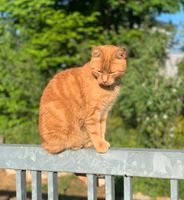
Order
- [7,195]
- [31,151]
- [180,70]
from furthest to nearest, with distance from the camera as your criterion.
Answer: [180,70] → [7,195] → [31,151]

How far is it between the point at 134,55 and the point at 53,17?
1.54 m

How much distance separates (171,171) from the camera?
2285 millimetres

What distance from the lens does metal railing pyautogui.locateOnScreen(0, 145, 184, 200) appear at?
230 centimetres

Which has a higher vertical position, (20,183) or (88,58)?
(20,183)

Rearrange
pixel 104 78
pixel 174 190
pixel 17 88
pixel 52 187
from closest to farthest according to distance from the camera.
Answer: pixel 174 190 → pixel 52 187 → pixel 104 78 → pixel 17 88

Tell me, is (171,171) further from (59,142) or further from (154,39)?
(154,39)

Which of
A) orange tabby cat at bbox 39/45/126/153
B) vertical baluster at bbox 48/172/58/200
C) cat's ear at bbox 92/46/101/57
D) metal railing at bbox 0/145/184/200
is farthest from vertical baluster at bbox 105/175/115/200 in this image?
cat's ear at bbox 92/46/101/57

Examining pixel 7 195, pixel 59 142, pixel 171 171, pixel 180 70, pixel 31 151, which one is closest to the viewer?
pixel 171 171

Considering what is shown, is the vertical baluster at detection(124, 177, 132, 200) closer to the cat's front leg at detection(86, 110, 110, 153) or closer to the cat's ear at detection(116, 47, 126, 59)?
the cat's front leg at detection(86, 110, 110, 153)

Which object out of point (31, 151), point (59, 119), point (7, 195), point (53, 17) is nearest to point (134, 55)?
point (53, 17)

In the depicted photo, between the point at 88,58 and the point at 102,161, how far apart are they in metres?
6.08

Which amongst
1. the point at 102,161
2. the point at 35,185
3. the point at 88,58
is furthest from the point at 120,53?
the point at 88,58

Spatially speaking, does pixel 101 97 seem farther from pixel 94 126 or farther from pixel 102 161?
pixel 102 161

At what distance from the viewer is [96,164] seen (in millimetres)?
2494
